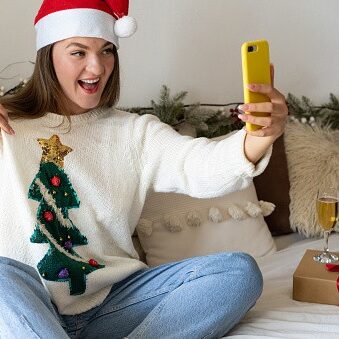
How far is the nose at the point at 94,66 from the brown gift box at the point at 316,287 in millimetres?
676

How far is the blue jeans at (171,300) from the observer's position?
1.61m

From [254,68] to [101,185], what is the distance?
48cm

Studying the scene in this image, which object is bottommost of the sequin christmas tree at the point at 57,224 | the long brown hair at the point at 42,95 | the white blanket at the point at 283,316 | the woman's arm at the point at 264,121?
the white blanket at the point at 283,316

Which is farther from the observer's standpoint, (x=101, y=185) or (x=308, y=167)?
(x=308, y=167)

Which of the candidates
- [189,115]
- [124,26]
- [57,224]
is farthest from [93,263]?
[189,115]

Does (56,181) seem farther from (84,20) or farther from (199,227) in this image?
(199,227)

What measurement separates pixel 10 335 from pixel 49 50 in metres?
0.71

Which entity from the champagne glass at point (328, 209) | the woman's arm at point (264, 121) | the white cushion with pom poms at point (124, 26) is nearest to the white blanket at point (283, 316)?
the champagne glass at point (328, 209)

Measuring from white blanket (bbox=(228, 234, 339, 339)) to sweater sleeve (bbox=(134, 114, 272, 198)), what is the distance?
0.30 meters

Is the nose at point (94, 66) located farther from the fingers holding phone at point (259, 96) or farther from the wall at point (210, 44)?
the wall at point (210, 44)

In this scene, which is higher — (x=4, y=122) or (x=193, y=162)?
(x=4, y=122)

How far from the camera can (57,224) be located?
1.70 metres

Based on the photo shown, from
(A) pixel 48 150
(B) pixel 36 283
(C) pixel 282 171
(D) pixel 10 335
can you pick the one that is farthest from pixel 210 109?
(D) pixel 10 335

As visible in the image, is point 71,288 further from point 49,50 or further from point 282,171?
point 282,171
